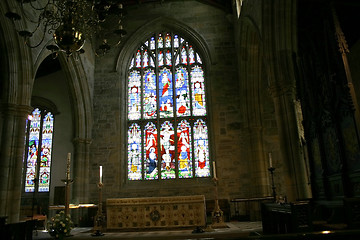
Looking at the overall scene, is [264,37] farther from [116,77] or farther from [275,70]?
[116,77]

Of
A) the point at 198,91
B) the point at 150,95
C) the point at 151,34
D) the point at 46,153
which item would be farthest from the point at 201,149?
the point at 46,153

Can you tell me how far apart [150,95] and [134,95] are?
685 millimetres

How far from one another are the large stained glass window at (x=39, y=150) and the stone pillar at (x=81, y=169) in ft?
5.76

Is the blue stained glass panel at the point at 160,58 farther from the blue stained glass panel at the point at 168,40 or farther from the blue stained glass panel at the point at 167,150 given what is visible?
the blue stained glass panel at the point at 167,150

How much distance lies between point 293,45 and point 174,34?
7.19m

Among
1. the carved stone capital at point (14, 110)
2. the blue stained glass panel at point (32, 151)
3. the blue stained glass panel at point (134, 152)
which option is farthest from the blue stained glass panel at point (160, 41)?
the carved stone capital at point (14, 110)

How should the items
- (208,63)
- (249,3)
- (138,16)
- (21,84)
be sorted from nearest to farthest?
(21,84), (249,3), (208,63), (138,16)

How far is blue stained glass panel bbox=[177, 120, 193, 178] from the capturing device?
1190 centimetres

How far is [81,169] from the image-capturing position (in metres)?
11.8

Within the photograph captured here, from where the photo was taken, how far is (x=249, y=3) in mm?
9219

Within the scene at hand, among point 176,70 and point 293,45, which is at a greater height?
point 176,70

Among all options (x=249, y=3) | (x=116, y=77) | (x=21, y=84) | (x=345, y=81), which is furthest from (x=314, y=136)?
(x=116, y=77)

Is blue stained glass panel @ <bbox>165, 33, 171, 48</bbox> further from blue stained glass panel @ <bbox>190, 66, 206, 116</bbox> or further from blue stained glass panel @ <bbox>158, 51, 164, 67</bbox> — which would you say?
blue stained glass panel @ <bbox>190, 66, 206, 116</bbox>

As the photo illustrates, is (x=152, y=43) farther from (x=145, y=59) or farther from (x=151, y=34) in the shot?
(x=145, y=59)
